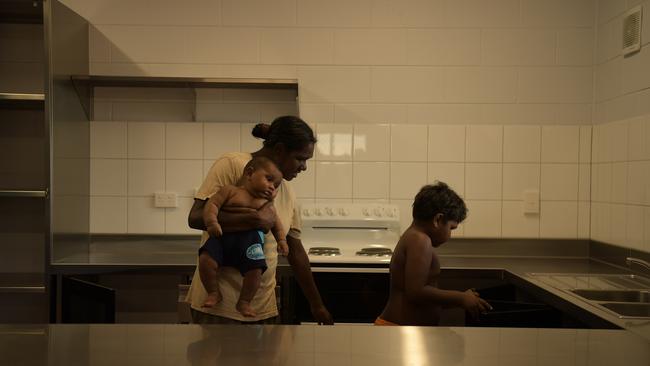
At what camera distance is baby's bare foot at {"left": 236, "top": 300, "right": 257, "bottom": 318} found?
1.75m

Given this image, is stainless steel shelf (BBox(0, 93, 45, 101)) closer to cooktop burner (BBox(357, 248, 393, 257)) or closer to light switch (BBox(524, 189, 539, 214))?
cooktop burner (BBox(357, 248, 393, 257))

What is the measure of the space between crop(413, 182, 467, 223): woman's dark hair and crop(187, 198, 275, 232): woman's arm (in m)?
0.61

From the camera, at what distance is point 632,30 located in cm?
283

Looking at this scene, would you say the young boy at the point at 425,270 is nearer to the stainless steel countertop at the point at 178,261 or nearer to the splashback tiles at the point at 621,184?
the stainless steel countertop at the point at 178,261

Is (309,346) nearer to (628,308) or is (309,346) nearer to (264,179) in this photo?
(264,179)

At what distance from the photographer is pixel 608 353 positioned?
977 mm

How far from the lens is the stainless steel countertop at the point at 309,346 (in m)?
0.92

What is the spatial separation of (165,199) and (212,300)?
167 centimetres

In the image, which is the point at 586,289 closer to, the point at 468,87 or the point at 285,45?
the point at 468,87

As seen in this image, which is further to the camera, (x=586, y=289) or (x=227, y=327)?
(x=586, y=289)

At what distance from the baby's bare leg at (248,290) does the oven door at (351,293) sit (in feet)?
3.20

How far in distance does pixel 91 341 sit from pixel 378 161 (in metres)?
2.39

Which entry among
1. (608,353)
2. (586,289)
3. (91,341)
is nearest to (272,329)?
(91,341)

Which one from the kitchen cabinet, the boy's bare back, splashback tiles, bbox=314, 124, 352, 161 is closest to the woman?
the boy's bare back
